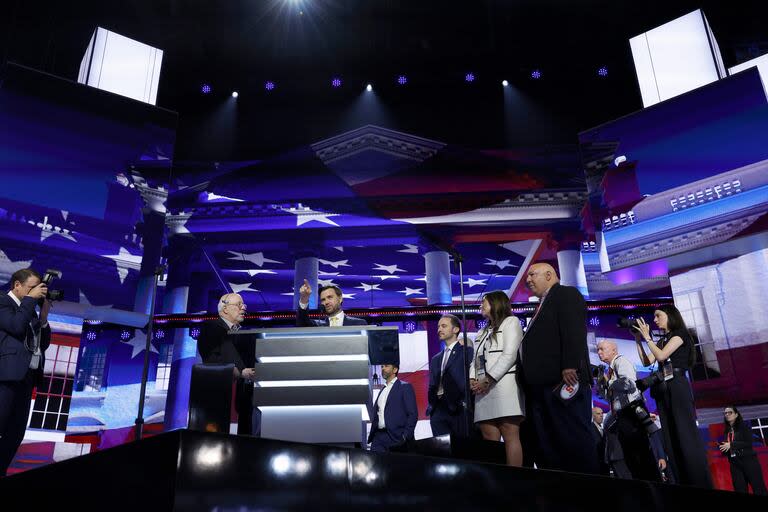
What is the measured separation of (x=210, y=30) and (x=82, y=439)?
603cm

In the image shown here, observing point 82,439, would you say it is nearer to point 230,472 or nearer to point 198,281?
point 198,281

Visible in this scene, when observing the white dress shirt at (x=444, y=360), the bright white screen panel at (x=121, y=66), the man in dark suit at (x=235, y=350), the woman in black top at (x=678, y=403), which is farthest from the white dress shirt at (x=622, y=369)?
the bright white screen panel at (x=121, y=66)

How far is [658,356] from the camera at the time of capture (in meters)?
4.02

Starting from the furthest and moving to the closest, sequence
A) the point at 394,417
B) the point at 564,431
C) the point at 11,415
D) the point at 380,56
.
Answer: the point at 380,56
the point at 394,417
the point at 11,415
the point at 564,431

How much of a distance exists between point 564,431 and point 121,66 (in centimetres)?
803

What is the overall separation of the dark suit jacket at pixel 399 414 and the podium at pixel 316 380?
69.6 inches

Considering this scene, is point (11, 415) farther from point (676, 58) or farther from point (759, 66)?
point (759, 66)

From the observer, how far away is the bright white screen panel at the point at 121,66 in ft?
27.6

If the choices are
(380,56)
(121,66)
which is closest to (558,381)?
(380,56)

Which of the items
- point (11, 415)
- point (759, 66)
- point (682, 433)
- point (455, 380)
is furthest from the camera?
point (759, 66)

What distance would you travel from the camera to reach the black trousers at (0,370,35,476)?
3.53 m

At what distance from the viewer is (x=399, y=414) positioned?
505cm

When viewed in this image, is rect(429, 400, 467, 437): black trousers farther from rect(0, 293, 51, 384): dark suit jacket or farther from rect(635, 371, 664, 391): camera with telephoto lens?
rect(0, 293, 51, 384): dark suit jacket

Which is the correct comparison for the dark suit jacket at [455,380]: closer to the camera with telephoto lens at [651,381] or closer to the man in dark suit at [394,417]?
the man in dark suit at [394,417]
